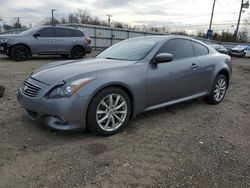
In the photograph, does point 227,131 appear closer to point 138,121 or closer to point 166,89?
point 166,89

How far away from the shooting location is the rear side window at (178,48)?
4414 mm

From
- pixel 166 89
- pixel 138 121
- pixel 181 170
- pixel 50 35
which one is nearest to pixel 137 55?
pixel 166 89

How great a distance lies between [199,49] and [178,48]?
0.68 m

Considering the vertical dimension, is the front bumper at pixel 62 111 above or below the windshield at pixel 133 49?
below

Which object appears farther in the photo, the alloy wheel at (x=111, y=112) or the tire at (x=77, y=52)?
the tire at (x=77, y=52)

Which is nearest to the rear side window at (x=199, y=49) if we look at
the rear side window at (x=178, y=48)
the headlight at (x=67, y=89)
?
the rear side window at (x=178, y=48)

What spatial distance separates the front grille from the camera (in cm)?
346

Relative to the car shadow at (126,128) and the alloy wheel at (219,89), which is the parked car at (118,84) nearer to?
the car shadow at (126,128)

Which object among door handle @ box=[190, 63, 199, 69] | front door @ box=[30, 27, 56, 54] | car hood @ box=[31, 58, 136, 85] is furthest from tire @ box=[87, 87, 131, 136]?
front door @ box=[30, 27, 56, 54]

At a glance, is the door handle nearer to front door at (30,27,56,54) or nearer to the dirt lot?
the dirt lot

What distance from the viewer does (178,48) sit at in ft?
15.2

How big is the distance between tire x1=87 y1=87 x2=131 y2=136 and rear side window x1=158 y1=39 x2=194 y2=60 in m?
1.17

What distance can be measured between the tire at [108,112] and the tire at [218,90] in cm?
238

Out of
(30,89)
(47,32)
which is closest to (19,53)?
(47,32)
